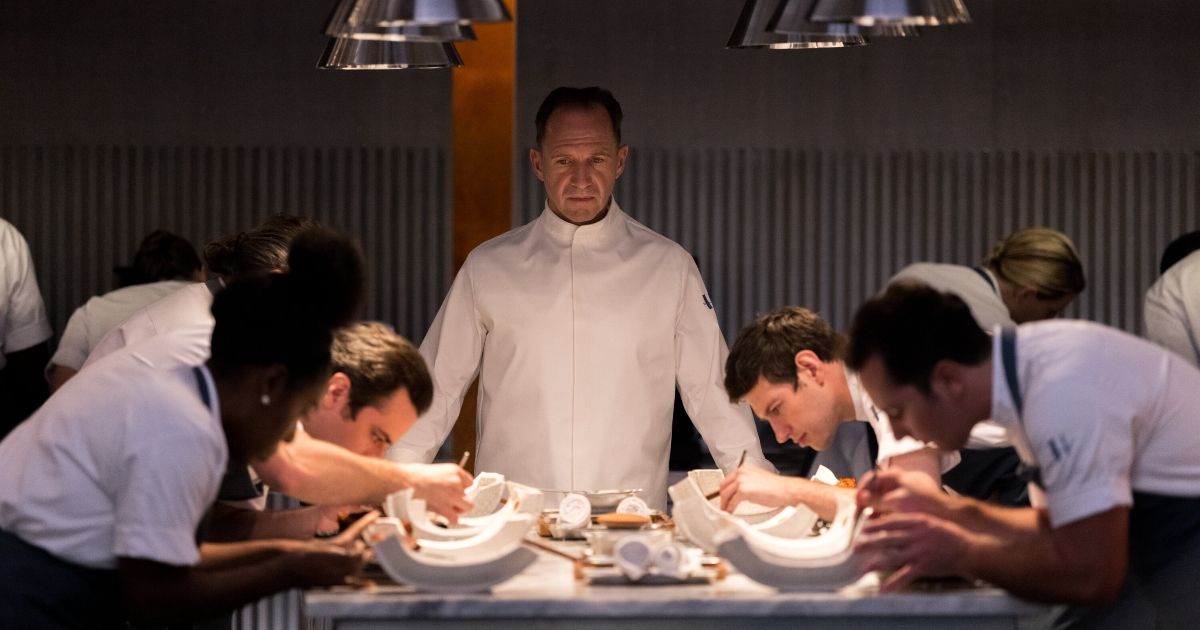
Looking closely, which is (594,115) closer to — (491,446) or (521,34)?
(491,446)

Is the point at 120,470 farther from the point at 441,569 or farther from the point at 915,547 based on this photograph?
the point at 915,547

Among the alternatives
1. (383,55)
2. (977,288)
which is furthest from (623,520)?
(977,288)

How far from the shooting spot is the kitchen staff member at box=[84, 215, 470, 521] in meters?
2.42

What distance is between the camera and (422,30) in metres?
2.82

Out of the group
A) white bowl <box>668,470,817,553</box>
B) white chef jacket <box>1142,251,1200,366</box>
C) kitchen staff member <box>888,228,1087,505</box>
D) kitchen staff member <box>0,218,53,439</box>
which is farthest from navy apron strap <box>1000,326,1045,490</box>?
kitchen staff member <box>0,218,53,439</box>

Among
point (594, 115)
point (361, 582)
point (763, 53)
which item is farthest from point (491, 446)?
point (763, 53)

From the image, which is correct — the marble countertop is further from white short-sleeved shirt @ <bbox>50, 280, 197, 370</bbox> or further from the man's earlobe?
white short-sleeved shirt @ <bbox>50, 280, 197, 370</bbox>

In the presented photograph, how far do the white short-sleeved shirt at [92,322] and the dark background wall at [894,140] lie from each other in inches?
142

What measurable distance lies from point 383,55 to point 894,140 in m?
5.12

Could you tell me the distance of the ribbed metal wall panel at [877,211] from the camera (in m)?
8.00

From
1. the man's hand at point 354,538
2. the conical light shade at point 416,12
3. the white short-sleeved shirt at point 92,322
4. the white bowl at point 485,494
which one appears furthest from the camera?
the white short-sleeved shirt at point 92,322

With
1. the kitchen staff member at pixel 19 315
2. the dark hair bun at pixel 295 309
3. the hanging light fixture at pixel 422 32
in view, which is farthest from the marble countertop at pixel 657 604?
the kitchen staff member at pixel 19 315

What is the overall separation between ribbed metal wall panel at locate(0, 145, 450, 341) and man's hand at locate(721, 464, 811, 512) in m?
5.43

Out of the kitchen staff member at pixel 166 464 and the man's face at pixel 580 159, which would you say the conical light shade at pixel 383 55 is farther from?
the kitchen staff member at pixel 166 464
